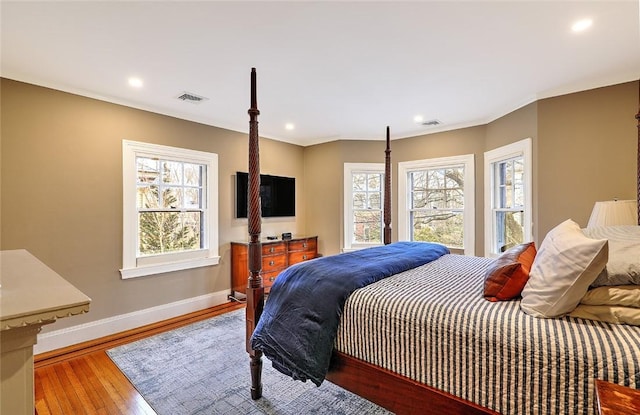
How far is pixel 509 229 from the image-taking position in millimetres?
3881

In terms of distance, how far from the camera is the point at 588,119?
2.95 meters

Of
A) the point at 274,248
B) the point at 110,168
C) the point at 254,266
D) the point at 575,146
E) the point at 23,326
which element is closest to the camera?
the point at 23,326

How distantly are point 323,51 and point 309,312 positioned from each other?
6.43 ft

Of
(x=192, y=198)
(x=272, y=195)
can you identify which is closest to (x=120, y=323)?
(x=192, y=198)

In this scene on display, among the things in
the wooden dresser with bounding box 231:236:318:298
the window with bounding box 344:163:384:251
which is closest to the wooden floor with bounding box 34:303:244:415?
the wooden dresser with bounding box 231:236:318:298

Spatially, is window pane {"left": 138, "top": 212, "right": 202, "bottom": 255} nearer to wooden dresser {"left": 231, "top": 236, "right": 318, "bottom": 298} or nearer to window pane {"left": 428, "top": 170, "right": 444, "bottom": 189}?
wooden dresser {"left": 231, "top": 236, "right": 318, "bottom": 298}

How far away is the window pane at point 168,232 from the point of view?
3.57 m

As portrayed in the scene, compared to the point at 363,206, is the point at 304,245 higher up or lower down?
lower down

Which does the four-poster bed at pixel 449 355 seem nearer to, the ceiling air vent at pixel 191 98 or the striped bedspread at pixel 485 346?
the striped bedspread at pixel 485 346

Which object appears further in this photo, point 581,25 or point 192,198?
point 192,198

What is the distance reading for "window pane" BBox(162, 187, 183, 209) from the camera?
3739 millimetres

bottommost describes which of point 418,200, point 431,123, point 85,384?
point 85,384

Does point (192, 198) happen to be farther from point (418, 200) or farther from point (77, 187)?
point (418, 200)

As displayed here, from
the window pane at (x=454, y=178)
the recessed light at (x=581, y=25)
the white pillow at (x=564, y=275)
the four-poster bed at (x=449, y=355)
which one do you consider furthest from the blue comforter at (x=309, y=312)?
the window pane at (x=454, y=178)
